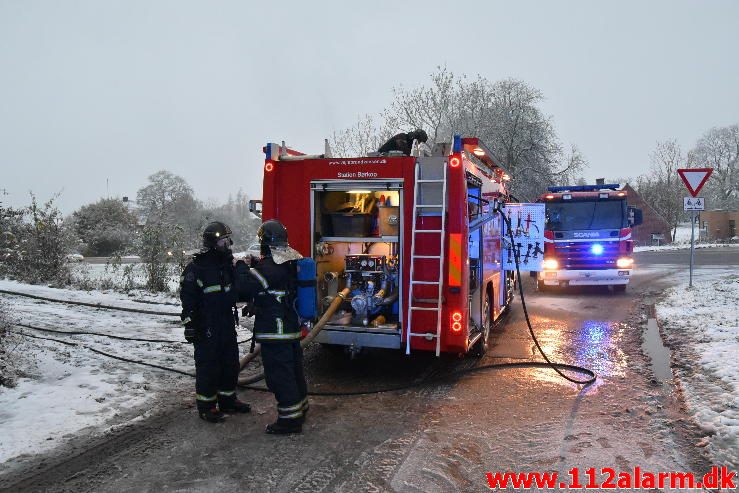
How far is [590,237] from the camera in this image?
1409 cm

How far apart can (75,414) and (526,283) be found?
1544 centimetres

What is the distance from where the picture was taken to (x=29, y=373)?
5793 mm

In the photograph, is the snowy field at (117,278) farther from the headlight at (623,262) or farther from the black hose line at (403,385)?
the headlight at (623,262)

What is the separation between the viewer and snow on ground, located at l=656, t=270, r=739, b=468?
4.58 m

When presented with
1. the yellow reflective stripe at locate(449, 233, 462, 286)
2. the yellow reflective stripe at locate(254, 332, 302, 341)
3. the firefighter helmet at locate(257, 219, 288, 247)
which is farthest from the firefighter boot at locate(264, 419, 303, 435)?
the yellow reflective stripe at locate(449, 233, 462, 286)

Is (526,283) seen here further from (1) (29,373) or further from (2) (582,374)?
(1) (29,373)

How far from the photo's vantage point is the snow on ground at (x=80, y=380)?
15.2 ft

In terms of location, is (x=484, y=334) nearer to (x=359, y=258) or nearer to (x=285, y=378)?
(x=359, y=258)

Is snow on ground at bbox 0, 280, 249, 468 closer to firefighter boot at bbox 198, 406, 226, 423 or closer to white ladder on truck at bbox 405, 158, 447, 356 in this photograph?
firefighter boot at bbox 198, 406, 226, 423

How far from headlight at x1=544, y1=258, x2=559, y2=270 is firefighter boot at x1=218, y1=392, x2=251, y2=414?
1109cm

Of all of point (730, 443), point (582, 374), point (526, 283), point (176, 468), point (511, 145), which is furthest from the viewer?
point (511, 145)

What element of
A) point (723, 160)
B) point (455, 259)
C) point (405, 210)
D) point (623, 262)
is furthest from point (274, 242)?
point (723, 160)

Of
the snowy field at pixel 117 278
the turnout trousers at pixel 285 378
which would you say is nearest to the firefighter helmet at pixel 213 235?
the turnout trousers at pixel 285 378

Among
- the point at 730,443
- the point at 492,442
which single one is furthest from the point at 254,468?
the point at 730,443
